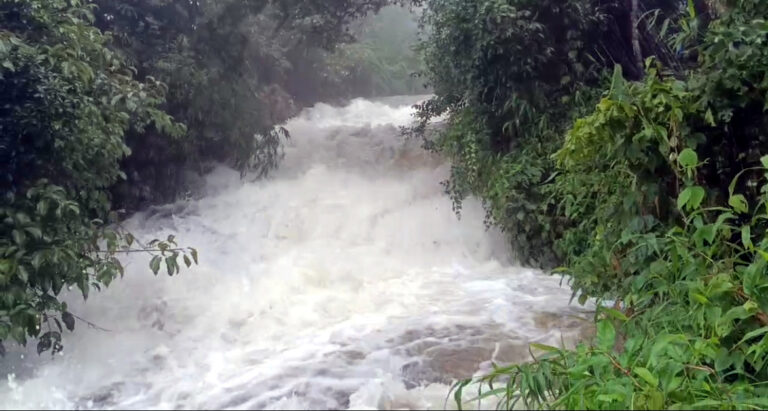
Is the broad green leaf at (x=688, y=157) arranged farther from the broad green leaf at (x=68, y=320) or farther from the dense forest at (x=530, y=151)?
the broad green leaf at (x=68, y=320)

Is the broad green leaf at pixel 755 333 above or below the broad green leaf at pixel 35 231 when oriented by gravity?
above

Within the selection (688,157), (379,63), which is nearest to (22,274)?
(688,157)

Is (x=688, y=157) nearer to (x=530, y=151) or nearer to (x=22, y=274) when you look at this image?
(x=530, y=151)

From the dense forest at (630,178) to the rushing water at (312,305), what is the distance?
1.44ft

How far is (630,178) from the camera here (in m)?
3.89

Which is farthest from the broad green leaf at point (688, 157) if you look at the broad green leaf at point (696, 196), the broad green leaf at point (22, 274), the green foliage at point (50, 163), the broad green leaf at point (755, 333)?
the broad green leaf at point (22, 274)

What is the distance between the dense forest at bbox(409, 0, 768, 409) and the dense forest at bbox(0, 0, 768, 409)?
0.5 inches

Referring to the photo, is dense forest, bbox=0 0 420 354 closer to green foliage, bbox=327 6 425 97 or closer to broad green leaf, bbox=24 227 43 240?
broad green leaf, bbox=24 227 43 240

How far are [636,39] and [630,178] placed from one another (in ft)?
8.74

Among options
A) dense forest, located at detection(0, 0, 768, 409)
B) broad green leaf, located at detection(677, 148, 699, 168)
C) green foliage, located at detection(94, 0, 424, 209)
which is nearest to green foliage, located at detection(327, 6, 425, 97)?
green foliage, located at detection(94, 0, 424, 209)

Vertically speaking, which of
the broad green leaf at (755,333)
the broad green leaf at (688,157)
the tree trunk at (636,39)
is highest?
→ the tree trunk at (636,39)

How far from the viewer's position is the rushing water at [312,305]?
3297mm

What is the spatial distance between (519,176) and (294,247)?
2117mm

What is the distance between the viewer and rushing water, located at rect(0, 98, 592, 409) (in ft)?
10.8
